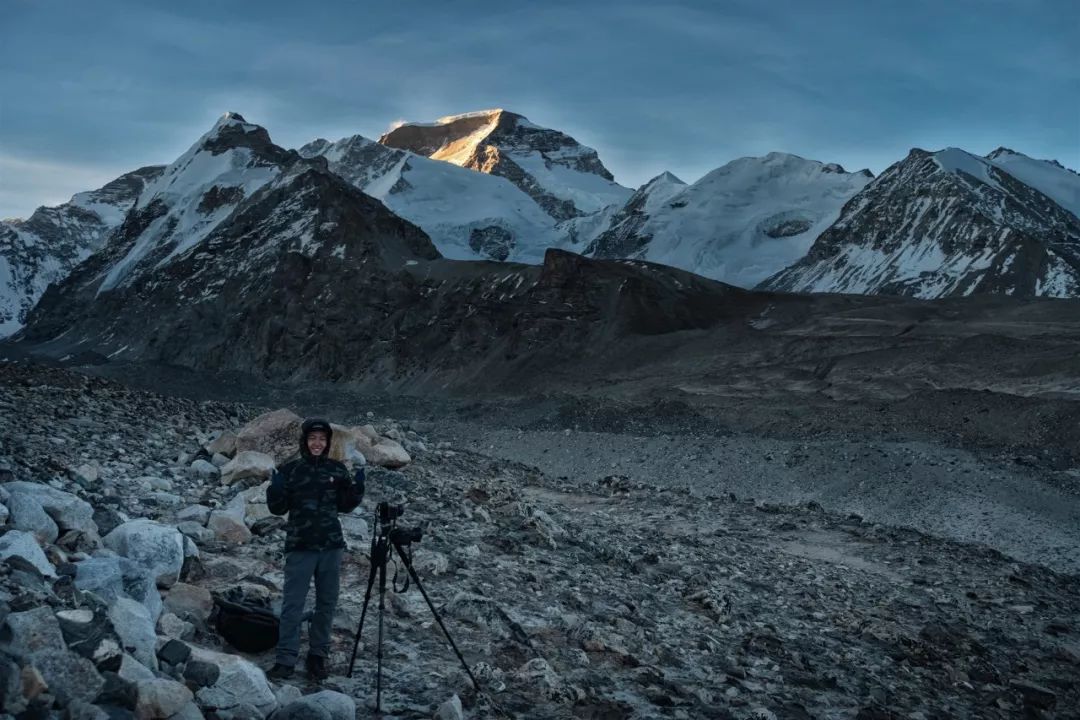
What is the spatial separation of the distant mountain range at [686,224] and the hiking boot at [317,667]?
2882 inches

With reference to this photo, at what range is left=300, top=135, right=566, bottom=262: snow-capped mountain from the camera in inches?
5507

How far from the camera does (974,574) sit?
1451 cm

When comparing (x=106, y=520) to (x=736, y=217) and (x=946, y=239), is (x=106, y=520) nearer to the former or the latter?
(x=946, y=239)

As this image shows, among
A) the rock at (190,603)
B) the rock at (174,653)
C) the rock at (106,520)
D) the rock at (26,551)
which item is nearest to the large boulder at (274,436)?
the rock at (106,520)

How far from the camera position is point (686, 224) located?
137m

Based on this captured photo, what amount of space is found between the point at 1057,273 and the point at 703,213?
65292 mm

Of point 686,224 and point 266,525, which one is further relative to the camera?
point 686,224

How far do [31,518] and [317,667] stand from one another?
2373 mm

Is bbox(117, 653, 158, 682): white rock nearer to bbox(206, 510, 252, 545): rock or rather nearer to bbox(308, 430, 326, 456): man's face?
bbox(308, 430, 326, 456): man's face

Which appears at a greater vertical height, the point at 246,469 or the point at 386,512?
the point at 386,512

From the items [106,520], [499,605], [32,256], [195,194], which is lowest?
[499,605]

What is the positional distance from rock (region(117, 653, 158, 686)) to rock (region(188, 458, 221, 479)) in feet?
26.2

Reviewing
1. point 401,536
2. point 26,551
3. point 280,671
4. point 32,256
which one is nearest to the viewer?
point 26,551

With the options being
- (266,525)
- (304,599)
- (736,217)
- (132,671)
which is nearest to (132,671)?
(132,671)
